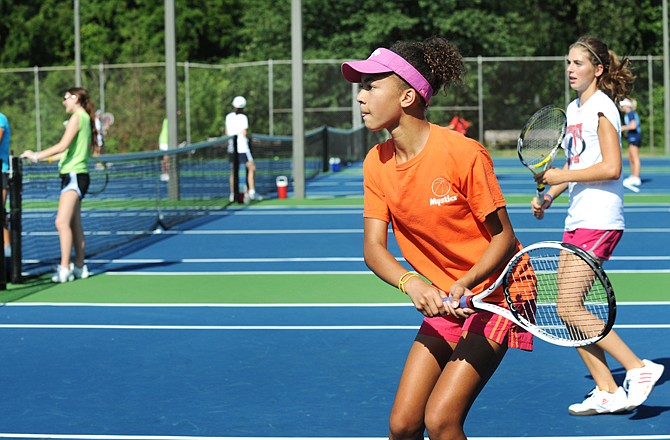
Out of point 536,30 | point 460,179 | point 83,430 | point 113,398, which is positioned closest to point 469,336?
point 460,179

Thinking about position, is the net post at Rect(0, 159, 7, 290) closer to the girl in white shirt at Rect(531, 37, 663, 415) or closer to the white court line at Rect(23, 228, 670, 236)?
the white court line at Rect(23, 228, 670, 236)

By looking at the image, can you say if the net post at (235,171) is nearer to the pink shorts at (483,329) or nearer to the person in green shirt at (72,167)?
the person in green shirt at (72,167)

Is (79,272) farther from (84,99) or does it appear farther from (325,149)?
(325,149)

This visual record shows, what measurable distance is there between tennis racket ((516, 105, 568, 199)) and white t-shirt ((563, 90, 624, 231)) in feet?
0.67

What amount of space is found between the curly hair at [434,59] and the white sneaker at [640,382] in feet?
7.60

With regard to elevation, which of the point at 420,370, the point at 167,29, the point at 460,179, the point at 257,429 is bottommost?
the point at 257,429

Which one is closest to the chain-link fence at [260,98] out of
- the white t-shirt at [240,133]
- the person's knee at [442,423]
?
the white t-shirt at [240,133]

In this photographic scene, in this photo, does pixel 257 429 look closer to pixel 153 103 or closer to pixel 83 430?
pixel 83 430

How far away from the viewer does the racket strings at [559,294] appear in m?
4.47

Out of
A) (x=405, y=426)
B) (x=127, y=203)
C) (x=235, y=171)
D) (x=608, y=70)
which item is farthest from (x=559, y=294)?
(x=127, y=203)

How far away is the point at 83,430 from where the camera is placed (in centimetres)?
601

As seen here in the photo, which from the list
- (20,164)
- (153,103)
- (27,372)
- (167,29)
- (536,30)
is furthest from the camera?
(536,30)

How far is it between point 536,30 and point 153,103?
18.2 metres

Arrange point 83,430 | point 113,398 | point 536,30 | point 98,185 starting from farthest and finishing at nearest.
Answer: point 536,30 → point 98,185 → point 113,398 → point 83,430
